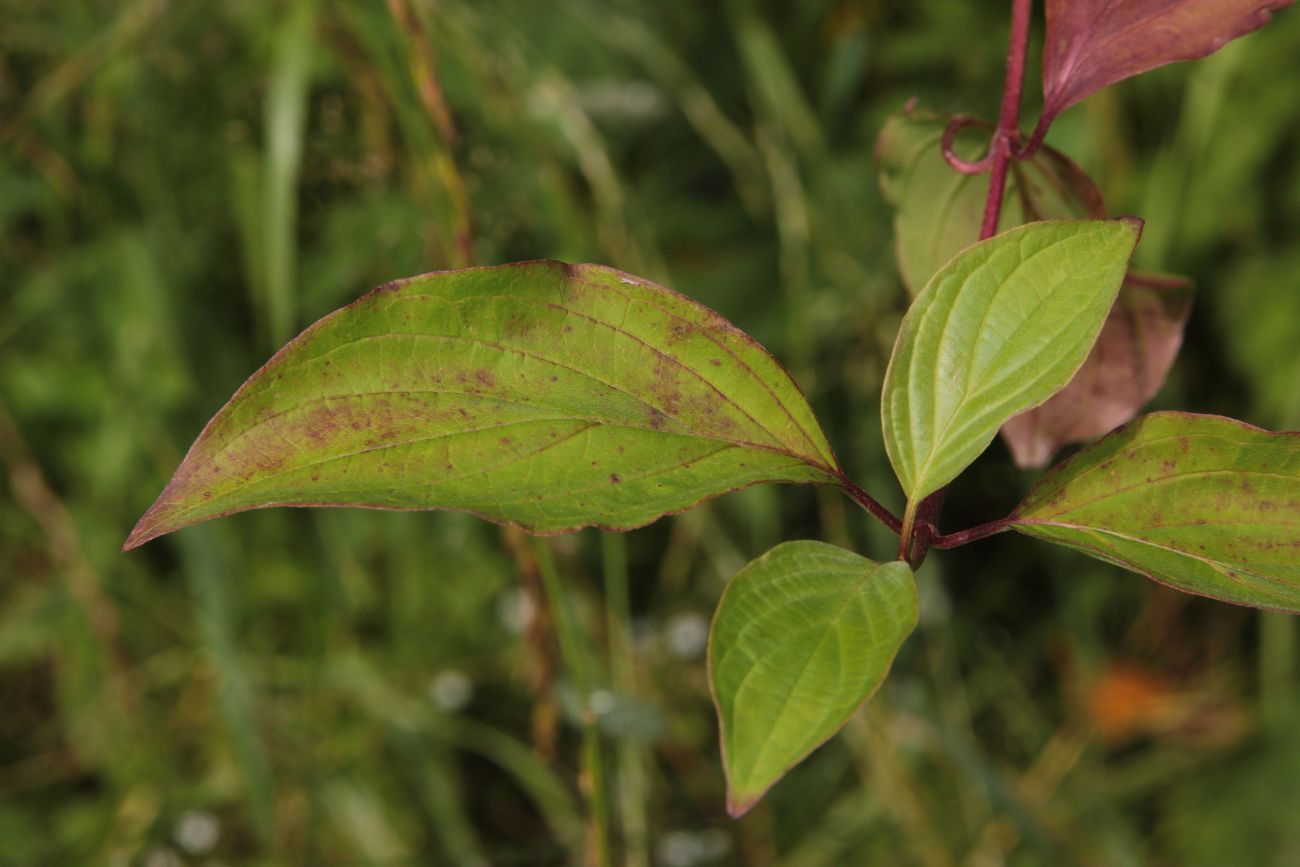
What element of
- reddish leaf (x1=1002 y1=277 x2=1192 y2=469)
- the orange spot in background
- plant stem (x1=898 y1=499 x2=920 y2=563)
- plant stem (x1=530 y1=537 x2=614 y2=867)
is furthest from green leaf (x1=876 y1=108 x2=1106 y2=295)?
the orange spot in background

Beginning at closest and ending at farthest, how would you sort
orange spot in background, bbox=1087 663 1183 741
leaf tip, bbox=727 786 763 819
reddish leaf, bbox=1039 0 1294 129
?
leaf tip, bbox=727 786 763 819 → reddish leaf, bbox=1039 0 1294 129 → orange spot in background, bbox=1087 663 1183 741

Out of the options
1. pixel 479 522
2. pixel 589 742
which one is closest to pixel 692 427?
pixel 589 742

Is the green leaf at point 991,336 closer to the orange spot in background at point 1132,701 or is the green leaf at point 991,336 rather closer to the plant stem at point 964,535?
the plant stem at point 964,535

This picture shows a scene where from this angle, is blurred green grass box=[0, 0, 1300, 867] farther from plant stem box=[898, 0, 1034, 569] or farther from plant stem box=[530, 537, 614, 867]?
plant stem box=[898, 0, 1034, 569]

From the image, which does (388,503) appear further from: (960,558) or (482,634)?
(960,558)

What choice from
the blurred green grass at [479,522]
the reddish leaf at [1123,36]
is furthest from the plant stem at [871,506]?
the blurred green grass at [479,522]

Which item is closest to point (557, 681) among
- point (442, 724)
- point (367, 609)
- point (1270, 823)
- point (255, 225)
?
point (442, 724)

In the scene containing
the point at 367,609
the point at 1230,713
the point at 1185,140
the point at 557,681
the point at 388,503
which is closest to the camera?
the point at 388,503

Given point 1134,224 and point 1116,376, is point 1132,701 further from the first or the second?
point 1134,224
